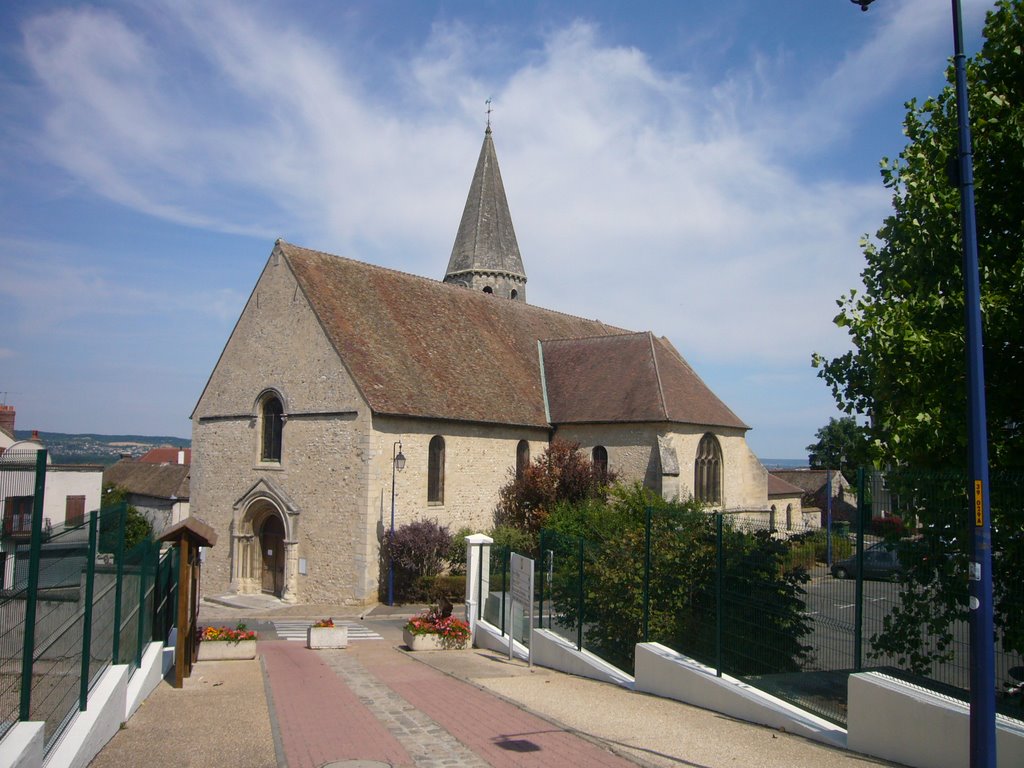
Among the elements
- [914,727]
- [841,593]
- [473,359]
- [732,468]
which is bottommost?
[914,727]

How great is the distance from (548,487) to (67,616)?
21.1 meters

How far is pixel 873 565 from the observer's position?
8.09m

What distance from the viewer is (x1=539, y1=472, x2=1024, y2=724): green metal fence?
24.9 ft

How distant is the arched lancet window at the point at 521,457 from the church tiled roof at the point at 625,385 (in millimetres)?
1571

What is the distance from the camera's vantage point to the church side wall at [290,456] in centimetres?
2456

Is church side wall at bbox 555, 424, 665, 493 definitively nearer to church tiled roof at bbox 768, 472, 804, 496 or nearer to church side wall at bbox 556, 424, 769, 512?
church side wall at bbox 556, 424, 769, 512

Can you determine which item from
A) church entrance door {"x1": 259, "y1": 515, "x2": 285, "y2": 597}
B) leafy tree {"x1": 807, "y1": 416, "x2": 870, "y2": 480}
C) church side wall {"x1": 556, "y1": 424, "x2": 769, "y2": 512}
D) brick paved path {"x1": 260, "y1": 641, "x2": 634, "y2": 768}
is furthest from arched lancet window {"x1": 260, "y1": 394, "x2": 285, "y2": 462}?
leafy tree {"x1": 807, "y1": 416, "x2": 870, "y2": 480}

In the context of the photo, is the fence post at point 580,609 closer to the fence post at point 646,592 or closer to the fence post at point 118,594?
the fence post at point 646,592

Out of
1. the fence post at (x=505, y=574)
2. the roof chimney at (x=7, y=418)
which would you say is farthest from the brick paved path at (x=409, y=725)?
the roof chimney at (x=7, y=418)

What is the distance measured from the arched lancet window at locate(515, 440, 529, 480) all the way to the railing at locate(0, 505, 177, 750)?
19084 mm

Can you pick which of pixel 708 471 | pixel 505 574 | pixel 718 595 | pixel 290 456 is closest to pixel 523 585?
pixel 505 574

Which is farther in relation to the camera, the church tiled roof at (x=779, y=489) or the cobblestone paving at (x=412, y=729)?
the church tiled roof at (x=779, y=489)

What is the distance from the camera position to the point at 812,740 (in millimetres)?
7965

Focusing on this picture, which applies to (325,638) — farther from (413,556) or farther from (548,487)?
(548,487)
